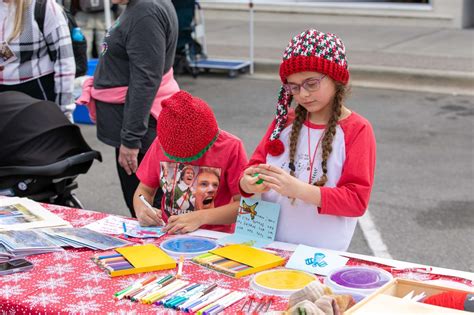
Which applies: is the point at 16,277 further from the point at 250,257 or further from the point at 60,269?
the point at 250,257

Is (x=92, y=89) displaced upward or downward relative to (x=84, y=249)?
upward

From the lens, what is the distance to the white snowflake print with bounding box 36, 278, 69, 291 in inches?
107

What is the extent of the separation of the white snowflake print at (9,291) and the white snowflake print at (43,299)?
0.21 feet

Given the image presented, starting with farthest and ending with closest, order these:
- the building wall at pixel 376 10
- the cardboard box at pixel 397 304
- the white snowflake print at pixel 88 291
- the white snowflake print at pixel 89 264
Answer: the building wall at pixel 376 10
the white snowflake print at pixel 89 264
the white snowflake print at pixel 88 291
the cardboard box at pixel 397 304

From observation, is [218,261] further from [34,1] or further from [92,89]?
[34,1]

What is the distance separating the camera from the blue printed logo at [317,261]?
2.83m

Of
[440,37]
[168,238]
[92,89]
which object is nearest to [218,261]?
[168,238]

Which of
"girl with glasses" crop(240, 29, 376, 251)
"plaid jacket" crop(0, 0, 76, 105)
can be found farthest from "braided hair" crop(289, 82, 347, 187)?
"plaid jacket" crop(0, 0, 76, 105)

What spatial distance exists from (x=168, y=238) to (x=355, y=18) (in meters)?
12.5

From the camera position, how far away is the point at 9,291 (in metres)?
2.69

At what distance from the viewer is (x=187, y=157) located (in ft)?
10.8

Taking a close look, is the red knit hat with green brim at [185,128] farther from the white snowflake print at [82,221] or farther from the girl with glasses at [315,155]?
the white snowflake print at [82,221]

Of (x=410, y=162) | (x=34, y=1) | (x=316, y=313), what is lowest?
(x=410, y=162)

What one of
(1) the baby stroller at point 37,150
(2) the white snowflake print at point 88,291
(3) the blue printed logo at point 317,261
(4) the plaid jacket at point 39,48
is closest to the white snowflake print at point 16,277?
(2) the white snowflake print at point 88,291
